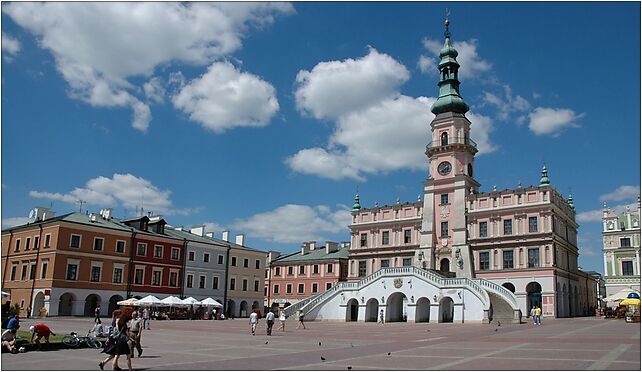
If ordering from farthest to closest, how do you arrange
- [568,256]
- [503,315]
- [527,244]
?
[568,256] → [527,244] → [503,315]

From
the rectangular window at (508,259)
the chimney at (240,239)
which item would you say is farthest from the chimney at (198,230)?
the rectangular window at (508,259)

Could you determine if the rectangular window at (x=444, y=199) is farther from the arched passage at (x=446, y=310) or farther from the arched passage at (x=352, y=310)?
the arched passage at (x=352, y=310)

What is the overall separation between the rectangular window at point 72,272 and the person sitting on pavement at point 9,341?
38183 mm

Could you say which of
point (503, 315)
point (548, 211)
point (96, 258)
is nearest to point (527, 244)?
point (548, 211)

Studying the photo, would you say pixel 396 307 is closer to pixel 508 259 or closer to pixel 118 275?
pixel 508 259

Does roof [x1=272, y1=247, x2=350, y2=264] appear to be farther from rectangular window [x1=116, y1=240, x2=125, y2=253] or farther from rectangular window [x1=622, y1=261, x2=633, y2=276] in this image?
rectangular window [x1=622, y1=261, x2=633, y2=276]

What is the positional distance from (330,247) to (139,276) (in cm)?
3293

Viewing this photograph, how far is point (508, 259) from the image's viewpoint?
61.4 meters

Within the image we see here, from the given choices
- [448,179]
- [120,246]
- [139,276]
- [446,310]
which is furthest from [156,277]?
[448,179]

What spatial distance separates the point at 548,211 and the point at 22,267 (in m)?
52.4

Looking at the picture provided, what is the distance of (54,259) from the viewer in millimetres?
52375

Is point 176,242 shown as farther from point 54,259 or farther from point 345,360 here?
point 345,360

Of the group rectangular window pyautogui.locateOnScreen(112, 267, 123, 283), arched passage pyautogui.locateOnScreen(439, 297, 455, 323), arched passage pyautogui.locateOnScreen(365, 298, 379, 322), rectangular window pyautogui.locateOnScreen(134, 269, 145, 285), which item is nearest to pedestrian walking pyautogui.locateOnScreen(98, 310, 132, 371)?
arched passage pyautogui.locateOnScreen(439, 297, 455, 323)

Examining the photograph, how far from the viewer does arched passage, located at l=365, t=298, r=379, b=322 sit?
176ft
